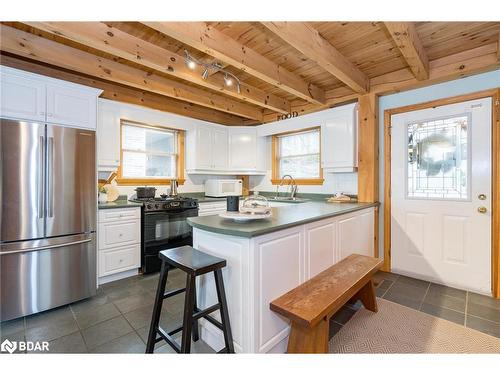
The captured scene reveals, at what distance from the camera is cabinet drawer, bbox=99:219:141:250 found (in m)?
2.73

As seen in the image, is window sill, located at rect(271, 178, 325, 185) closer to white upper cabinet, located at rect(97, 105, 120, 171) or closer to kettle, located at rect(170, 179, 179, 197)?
kettle, located at rect(170, 179, 179, 197)

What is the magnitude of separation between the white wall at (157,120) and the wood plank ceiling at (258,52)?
265 mm

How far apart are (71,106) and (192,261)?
2.12 meters

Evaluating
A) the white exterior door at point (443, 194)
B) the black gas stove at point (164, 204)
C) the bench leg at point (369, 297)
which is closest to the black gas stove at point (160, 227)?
the black gas stove at point (164, 204)

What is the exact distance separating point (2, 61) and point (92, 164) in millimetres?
1410

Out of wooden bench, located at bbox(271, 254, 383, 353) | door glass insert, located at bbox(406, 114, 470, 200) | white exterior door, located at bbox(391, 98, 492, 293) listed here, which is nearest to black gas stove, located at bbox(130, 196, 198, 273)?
wooden bench, located at bbox(271, 254, 383, 353)

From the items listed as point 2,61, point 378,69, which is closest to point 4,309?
point 2,61

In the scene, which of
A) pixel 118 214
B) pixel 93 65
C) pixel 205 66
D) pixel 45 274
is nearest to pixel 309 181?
pixel 205 66

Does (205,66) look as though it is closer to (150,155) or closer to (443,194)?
(150,155)

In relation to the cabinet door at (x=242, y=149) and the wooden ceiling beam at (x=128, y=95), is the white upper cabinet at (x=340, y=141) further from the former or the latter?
the wooden ceiling beam at (x=128, y=95)

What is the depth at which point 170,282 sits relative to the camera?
2.83 m

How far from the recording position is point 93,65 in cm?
253

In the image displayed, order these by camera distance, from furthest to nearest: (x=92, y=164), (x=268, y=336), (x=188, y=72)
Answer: (x=188, y=72) < (x=92, y=164) < (x=268, y=336)
